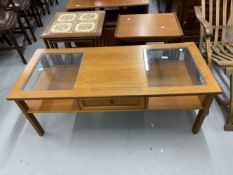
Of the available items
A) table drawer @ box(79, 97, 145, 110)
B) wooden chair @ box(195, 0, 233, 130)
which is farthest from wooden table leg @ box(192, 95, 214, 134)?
table drawer @ box(79, 97, 145, 110)

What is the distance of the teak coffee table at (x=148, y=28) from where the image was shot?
1630mm

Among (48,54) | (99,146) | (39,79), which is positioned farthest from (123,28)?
(99,146)

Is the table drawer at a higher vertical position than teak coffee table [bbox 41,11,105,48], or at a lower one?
lower

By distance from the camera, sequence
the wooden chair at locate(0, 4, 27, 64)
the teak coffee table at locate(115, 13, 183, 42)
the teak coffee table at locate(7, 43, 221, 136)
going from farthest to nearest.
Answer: the wooden chair at locate(0, 4, 27, 64)
the teak coffee table at locate(115, 13, 183, 42)
the teak coffee table at locate(7, 43, 221, 136)

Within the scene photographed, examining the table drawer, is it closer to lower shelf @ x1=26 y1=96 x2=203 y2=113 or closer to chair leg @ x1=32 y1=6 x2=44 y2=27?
lower shelf @ x1=26 y1=96 x2=203 y2=113

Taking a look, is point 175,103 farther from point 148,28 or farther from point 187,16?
point 187,16

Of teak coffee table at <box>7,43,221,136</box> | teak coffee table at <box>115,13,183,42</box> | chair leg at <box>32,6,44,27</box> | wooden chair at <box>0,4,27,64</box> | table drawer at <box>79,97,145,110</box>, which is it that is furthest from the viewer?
chair leg at <box>32,6,44,27</box>

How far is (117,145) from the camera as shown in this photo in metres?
1.40

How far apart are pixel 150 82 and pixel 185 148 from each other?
571 mm

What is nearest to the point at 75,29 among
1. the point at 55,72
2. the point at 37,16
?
the point at 55,72

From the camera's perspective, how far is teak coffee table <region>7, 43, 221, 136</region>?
1.14 meters

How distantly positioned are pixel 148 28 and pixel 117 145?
1089 millimetres

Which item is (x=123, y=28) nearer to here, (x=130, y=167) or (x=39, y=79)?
(x=39, y=79)

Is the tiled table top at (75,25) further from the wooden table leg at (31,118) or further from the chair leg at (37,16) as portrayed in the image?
the chair leg at (37,16)
